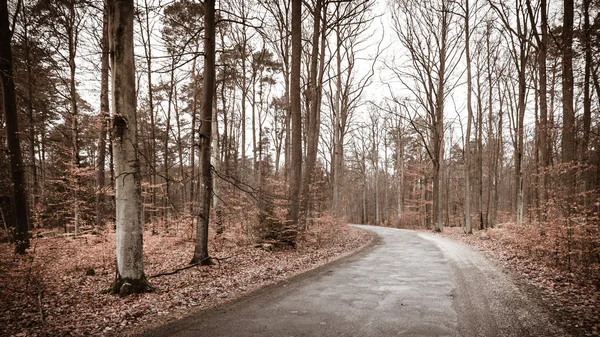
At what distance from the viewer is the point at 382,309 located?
5012mm

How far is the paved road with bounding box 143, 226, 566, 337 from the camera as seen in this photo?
4.19 meters

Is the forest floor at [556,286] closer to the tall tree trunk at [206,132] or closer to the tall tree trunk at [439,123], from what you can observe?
the tall tree trunk at [206,132]

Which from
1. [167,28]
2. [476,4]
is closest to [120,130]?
[167,28]

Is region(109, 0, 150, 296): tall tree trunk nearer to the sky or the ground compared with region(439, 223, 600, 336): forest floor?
nearer to the sky

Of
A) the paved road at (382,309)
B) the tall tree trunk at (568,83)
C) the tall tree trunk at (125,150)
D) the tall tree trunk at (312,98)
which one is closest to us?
the paved road at (382,309)

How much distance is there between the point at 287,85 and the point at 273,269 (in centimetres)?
1233

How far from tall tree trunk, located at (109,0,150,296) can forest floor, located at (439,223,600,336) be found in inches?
292

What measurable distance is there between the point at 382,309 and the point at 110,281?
6.63 metres

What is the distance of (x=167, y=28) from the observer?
16.0 m

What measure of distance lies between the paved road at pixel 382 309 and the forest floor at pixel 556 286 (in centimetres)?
32

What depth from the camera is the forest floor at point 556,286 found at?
14.4 feet

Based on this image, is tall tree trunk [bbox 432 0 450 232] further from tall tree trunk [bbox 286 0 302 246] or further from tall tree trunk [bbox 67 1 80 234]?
tall tree trunk [bbox 67 1 80 234]

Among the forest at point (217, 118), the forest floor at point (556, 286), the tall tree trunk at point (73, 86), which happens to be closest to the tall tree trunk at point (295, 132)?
the forest at point (217, 118)

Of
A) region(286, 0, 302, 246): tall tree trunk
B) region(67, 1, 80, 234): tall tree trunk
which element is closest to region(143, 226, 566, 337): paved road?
region(286, 0, 302, 246): tall tree trunk
